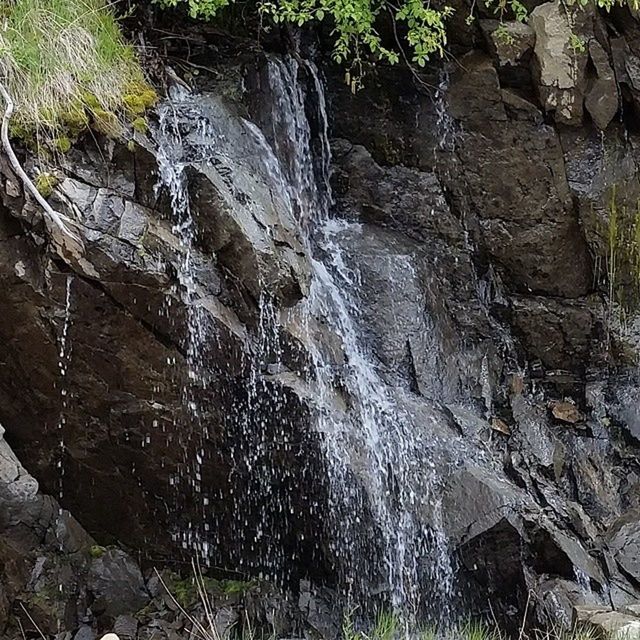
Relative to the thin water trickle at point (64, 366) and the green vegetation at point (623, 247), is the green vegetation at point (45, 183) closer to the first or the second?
the thin water trickle at point (64, 366)

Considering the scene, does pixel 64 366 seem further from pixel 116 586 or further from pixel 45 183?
pixel 116 586

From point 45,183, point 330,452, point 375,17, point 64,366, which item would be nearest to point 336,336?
point 330,452

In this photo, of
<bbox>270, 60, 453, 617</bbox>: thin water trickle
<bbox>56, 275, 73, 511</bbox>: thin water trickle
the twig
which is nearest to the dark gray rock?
<bbox>56, 275, 73, 511</bbox>: thin water trickle

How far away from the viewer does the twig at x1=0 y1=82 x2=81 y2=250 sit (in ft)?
14.0

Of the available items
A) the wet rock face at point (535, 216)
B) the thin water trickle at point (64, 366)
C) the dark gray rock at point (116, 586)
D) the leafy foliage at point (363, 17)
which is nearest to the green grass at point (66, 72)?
A: the leafy foliage at point (363, 17)

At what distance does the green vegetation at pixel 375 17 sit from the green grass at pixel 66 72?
0.51 m

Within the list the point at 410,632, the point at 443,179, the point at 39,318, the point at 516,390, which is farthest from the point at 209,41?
the point at 410,632

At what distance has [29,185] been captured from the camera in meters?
4.28

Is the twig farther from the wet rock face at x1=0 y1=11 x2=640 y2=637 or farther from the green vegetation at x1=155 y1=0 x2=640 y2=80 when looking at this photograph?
the green vegetation at x1=155 y1=0 x2=640 y2=80

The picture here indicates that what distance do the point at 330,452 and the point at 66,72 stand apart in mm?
2513

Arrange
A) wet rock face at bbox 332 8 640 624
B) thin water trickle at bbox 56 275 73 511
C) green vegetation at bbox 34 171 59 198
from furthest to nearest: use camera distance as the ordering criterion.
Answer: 1. wet rock face at bbox 332 8 640 624
2. thin water trickle at bbox 56 275 73 511
3. green vegetation at bbox 34 171 59 198

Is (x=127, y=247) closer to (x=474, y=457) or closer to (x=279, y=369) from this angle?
(x=279, y=369)

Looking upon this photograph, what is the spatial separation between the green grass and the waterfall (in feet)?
0.95

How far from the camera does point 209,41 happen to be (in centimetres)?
576
